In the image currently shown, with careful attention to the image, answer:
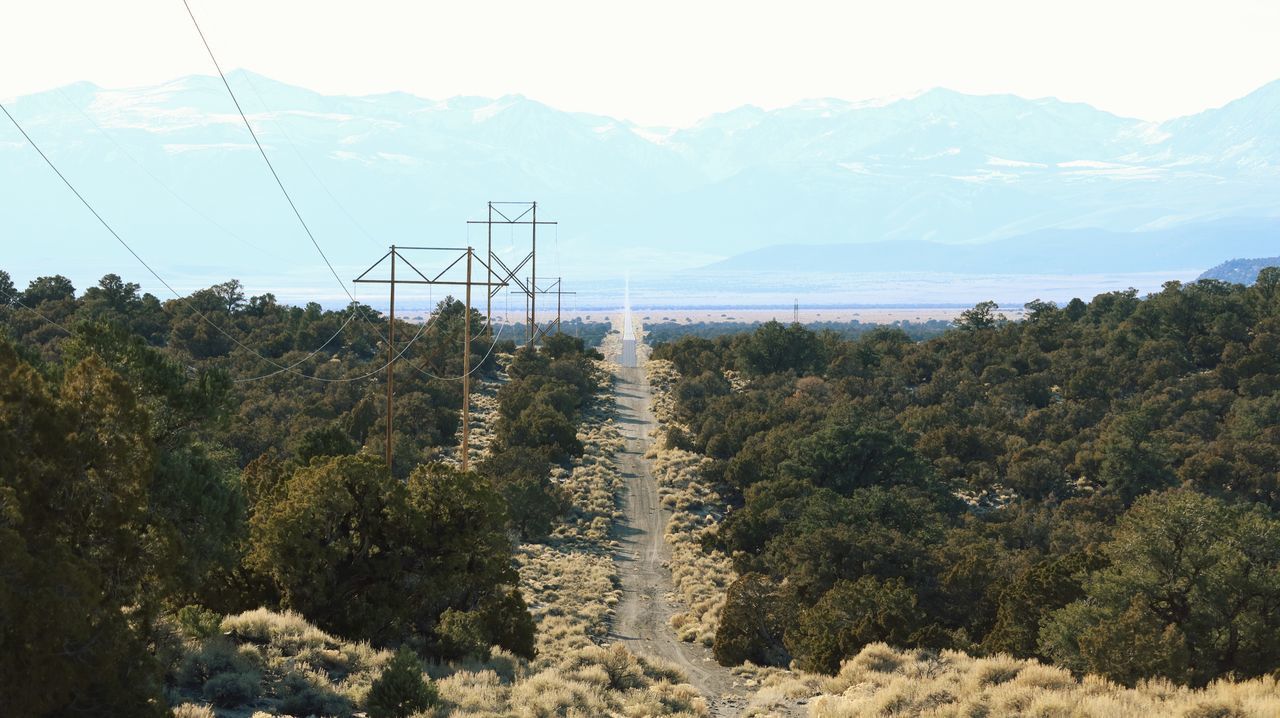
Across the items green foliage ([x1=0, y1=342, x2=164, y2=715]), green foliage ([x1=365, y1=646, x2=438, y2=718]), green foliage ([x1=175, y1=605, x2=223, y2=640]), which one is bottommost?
green foliage ([x1=365, y1=646, x2=438, y2=718])

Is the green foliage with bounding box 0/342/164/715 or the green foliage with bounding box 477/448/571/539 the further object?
the green foliage with bounding box 477/448/571/539

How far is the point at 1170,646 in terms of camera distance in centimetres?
2355

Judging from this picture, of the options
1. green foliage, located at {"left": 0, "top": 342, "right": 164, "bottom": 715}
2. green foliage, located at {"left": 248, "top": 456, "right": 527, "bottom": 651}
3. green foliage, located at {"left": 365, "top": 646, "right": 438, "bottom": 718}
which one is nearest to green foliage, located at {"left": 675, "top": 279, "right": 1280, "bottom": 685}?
green foliage, located at {"left": 248, "top": 456, "right": 527, "bottom": 651}

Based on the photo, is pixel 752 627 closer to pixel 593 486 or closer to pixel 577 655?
pixel 577 655

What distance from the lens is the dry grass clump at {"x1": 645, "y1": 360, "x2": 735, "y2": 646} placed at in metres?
38.2

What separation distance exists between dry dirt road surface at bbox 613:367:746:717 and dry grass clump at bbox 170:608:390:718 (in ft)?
27.0

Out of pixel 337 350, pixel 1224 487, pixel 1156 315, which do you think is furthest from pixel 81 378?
pixel 1156 315

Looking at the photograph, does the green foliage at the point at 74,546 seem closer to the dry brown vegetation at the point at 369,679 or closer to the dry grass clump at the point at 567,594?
the dry brown vegetation at the point at 369,679

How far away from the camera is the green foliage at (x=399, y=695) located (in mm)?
18000

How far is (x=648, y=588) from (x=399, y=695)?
25.7 m

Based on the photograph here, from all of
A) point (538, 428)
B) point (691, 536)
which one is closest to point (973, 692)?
point (691, 536)

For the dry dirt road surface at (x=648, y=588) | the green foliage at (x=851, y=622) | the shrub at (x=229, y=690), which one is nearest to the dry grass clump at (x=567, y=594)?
the dry dirt road surface at (x=648, y=588)

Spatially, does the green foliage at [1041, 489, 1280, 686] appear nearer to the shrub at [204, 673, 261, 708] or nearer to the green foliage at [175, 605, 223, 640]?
the shrub at [204, 673, 261, 708]

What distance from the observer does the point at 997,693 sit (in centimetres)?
2047
